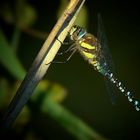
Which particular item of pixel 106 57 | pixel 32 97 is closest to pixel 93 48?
pixel 106 57

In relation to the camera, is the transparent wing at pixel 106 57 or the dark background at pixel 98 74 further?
the dark background at pixel 98 74

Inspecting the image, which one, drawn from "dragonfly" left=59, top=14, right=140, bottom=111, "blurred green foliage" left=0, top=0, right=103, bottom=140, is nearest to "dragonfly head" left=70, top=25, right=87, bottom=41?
"dragonfly" left=59, top=14, right=140, bottom=111

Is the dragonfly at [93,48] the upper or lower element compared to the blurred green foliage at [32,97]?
upper

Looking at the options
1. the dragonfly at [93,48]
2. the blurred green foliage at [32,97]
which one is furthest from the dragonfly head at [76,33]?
the blurred green foliage at [32,97]

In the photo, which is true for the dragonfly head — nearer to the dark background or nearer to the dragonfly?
the dragonfly

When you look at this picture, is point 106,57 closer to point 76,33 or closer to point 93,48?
point 93,48

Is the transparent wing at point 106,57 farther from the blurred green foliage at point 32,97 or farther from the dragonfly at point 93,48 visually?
the blurred green foliage at point 32,97

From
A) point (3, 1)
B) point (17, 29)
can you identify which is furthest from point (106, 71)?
point (3, 1)
